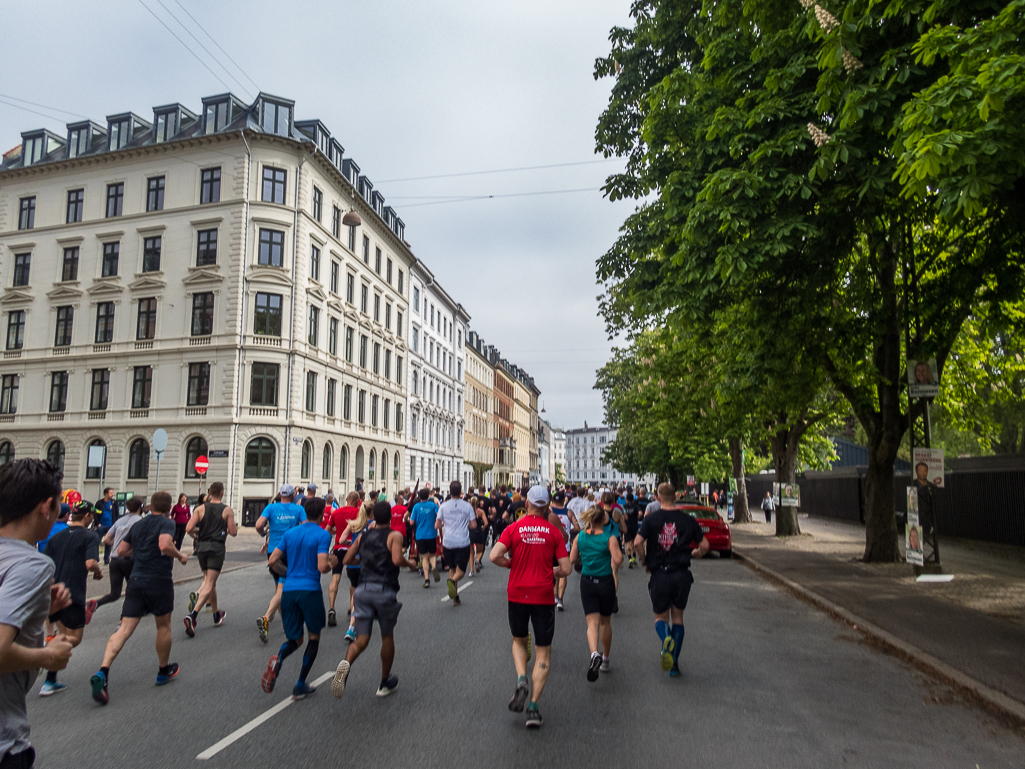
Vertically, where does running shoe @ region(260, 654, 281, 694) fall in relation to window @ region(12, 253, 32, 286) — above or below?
below

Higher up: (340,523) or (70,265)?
(70,265)

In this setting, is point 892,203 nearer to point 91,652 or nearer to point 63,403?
point 91,652

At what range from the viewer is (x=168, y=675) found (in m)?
7.08

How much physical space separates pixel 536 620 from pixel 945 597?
947cm

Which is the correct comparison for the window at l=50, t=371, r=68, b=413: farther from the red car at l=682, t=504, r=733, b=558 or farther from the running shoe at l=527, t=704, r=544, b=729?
the running shoe at l=527, t=704, r=544, b=729

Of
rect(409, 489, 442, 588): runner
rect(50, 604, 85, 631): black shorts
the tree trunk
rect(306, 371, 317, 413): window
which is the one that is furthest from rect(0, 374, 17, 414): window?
rect(50, 604, 85, 631): black shorts

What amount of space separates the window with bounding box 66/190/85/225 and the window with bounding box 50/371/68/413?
26.6 feet

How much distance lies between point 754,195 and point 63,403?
127ft

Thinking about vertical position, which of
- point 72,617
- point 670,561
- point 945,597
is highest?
point 670,561

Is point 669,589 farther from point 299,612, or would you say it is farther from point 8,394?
point 8,394

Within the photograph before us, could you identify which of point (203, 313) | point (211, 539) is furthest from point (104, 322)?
point (211, 539)

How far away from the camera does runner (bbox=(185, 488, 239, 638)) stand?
9.87 metres

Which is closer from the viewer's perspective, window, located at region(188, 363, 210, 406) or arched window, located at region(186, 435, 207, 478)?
arched window, located at region(186, 435, 207, 478)

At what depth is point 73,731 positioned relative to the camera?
561 centimetres
